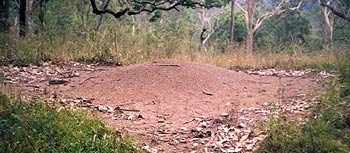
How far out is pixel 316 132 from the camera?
378 centimetres

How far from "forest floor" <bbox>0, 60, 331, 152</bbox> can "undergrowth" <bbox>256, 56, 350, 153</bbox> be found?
224 mm

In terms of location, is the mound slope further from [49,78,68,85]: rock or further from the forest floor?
[49,78,68,85]: rock

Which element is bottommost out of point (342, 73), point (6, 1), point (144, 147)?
point (144, 147)

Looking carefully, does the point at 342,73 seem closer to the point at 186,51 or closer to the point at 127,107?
the point at 127,107

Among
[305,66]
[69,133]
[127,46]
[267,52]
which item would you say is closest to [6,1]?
[127,46]

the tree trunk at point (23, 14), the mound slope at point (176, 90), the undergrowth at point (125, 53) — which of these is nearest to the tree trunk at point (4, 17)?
the tree trunk at point (23, 14)

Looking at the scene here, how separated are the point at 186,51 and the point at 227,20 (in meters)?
18.7

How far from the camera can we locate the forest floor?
168 inches

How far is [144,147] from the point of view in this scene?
3.92 meters

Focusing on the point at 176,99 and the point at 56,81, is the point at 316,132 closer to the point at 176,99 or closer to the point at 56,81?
the point at 176,99

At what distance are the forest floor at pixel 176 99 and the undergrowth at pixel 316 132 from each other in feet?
0.74

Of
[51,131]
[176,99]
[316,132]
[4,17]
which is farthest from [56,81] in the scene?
[4,17]

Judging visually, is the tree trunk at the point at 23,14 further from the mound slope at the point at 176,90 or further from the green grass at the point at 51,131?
the green grass at the point at 51,131

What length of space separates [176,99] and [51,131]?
2.32 m
